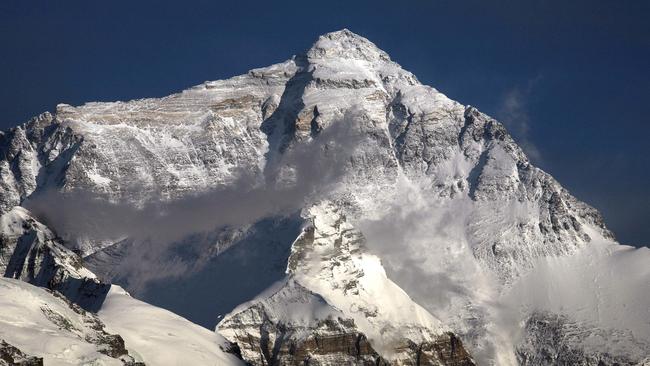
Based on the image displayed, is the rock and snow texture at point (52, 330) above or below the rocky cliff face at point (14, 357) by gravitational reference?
above

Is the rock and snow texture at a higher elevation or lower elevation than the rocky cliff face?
higher

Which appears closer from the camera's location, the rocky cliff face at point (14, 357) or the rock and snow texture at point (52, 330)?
the rocky cliff face at point (14, 357)

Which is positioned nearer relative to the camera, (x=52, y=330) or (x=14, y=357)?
(x=14, y=357)

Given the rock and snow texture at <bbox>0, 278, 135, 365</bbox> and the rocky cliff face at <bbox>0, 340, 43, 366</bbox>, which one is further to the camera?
the rock and snow texture at <bbox>0, 278, 135, 365</bbox>

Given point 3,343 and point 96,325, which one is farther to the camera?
point 96,325

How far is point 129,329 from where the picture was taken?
193000mm

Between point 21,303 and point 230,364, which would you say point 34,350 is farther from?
point 230,364

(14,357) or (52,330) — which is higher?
(52,330)

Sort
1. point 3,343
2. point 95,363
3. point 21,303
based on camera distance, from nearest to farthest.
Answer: point 3,343
point 95,363
point 21,303

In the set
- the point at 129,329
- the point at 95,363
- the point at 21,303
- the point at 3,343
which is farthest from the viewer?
the point at 129,329

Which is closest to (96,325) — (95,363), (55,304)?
(55,304)

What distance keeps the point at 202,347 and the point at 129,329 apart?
11.6 m

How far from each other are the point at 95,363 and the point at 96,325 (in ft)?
60.3

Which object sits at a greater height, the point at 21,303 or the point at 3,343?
the point at 21,303
